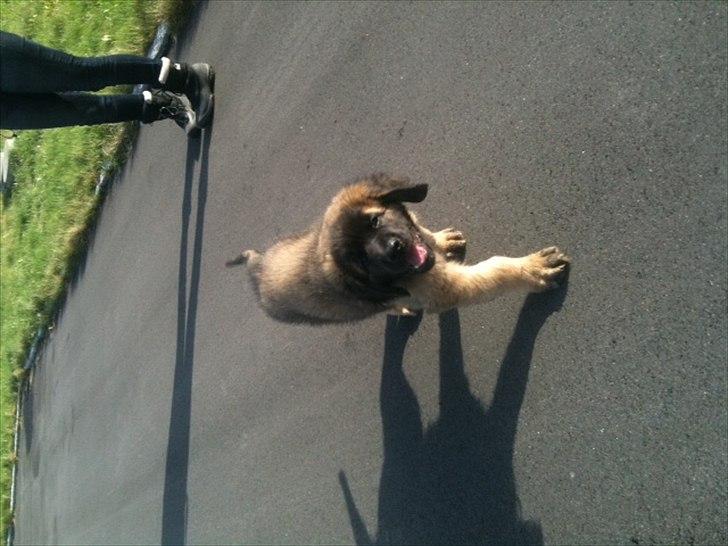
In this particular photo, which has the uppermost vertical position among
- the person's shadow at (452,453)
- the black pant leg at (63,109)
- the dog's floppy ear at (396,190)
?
the black pant leg at (63,109)

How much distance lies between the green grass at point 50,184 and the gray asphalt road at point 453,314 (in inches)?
41.3

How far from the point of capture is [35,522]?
8711mm

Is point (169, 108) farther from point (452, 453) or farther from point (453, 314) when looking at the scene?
point (452, 453)

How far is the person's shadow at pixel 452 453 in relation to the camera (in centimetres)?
333

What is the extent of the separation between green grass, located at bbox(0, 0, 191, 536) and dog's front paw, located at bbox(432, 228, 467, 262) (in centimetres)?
475

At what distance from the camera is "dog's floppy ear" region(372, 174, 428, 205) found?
330 centimetres

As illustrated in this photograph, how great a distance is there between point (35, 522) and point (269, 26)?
321 inches

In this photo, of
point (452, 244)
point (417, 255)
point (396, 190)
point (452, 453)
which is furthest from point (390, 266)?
point (452, 453)

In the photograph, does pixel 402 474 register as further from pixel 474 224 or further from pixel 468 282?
pixel 474 224

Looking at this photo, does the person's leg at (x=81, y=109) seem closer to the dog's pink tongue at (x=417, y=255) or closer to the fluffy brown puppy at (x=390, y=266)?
the fluffy brown puppy at (x=390, y=266)

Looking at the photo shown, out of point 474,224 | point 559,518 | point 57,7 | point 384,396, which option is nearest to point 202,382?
point 384,396

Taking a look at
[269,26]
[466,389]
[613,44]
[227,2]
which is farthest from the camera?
[227,2]

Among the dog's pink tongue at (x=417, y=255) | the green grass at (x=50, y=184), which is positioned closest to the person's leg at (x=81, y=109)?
the green grass at (x=50, y=184)

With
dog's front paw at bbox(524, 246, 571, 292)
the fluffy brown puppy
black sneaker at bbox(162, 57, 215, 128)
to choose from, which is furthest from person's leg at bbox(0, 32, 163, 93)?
dog's front paw at bbox(524, 246, 571, 292)
